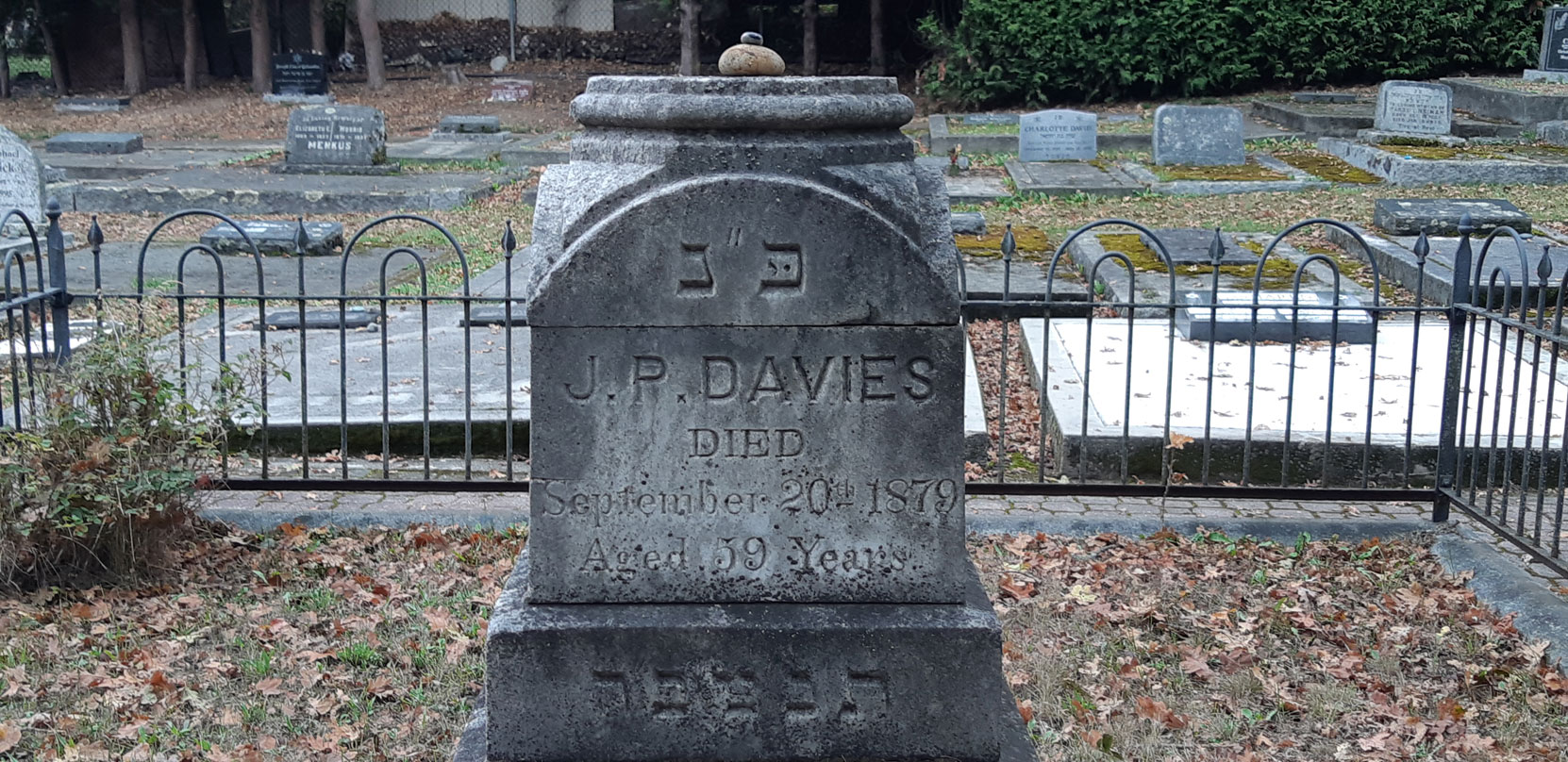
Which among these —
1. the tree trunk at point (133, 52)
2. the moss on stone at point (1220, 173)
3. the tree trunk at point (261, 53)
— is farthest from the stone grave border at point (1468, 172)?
the tree trunk at point (133, 52)

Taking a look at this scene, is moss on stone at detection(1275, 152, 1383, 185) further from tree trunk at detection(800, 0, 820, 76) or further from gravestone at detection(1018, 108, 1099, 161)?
tree trunk at detection(800, 0, 820, 76)

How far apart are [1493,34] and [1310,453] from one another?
65.1ft

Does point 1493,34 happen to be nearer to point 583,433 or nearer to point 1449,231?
point 1449,231

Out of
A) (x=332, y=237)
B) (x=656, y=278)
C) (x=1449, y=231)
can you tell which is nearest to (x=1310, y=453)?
(x=656, y=278)

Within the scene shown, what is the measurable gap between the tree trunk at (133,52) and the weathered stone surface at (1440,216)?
25946 mm

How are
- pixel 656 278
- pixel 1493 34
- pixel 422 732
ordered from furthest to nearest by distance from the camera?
pixel 1493 34
pixel 422 732
pixel 656 278

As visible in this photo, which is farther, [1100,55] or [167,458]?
[1100,55]

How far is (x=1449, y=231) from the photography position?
10844 millimetres

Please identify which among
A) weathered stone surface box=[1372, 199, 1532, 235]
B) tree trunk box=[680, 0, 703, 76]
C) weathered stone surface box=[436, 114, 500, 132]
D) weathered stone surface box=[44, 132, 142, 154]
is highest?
tree trunk box=[680, 0, 703, 76]

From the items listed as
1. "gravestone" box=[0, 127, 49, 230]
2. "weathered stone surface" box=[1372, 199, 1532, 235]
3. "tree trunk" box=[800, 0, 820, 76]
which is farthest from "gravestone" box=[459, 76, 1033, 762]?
"tree trunk" box=[800, 0, 820, 76]

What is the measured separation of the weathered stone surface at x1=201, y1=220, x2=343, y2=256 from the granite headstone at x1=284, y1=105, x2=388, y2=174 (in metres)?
4.92

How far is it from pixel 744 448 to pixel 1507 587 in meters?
3.00

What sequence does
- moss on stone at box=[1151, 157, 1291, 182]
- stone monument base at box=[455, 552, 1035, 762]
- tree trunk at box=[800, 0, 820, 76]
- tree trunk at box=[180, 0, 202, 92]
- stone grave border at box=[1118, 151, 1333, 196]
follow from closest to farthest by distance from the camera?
stone monument base at box=[455, 552, 1035, 762]
stone grave border at box=[1118, 151, 1333, 196]
moss on stone at box=[1151, 157, 1291, 182]
tree trunk at box=[800, 0, 820, 76]
tree trunk at box=[180, 0, 202, 92]

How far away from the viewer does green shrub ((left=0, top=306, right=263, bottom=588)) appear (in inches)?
174
